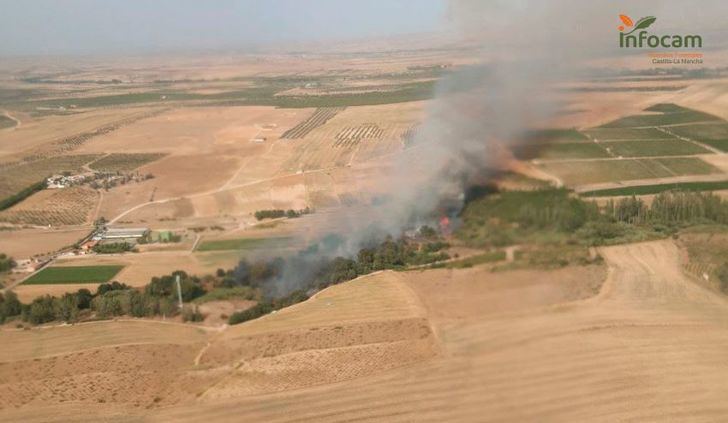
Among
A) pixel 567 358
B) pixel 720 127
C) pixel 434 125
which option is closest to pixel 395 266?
pixel 567 358

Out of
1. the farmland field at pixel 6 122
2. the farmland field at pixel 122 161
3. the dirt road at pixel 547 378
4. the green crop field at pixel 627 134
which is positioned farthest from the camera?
the farmland field at pixel 6 122

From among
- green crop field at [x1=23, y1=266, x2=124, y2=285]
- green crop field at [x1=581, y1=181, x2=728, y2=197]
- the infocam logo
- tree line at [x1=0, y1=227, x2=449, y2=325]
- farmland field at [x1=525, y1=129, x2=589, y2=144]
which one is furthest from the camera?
farmland field at [x1=525, y1=129, x2=589, y2=144]

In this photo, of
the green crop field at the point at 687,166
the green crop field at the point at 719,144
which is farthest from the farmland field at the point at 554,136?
the green crop field at the point at 719,144

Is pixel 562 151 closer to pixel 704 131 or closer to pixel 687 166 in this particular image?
pixel 687 166

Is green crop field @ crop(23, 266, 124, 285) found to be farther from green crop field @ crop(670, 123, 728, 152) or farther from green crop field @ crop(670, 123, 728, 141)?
green crop field @ crop(670, 123, 728, 141)

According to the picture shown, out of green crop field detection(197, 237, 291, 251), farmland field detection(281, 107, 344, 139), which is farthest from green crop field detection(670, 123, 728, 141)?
green crop field detection(197, 237, 291, 251)

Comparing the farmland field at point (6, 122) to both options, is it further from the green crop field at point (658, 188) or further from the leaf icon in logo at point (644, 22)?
the leaf icon in logo at point (644, 22)
